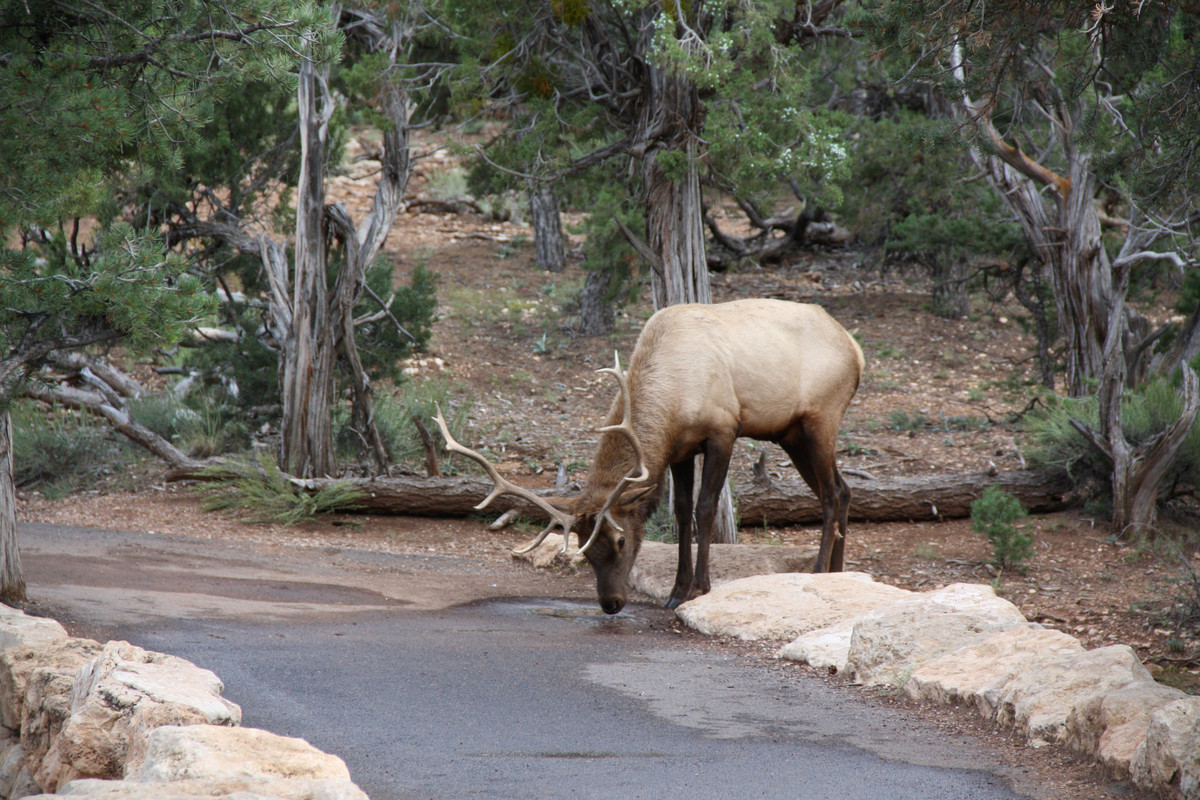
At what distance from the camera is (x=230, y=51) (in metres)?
5.86

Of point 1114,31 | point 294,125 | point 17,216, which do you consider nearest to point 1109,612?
point 1114,31

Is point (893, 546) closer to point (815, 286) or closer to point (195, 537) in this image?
point (195, 537)

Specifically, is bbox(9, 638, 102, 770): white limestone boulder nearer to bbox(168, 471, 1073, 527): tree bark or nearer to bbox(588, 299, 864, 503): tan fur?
bbox(588, 299, 864, 503): tan fur

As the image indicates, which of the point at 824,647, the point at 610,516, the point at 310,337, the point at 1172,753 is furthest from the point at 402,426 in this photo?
the point at 1172,753

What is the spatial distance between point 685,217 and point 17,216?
18.3 ft

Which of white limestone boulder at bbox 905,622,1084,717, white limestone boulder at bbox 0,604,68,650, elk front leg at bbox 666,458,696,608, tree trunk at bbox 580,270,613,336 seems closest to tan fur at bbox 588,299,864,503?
elk front leg at bbox 666,458,696,608

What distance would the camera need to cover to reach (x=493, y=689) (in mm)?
5215

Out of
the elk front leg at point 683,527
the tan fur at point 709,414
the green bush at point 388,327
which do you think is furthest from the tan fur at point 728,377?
the green bush at point 388,327

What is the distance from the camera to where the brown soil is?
27.0 ft

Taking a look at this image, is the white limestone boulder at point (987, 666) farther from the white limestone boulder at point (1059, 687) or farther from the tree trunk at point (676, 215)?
the tree trunk at point (676, 215)

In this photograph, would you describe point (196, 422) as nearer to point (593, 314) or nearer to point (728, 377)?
point (593, 314)

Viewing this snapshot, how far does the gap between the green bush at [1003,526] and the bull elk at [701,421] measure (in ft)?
3.68

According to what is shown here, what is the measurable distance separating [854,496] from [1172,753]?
22.8ft

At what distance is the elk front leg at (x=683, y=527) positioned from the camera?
25.1 feet
